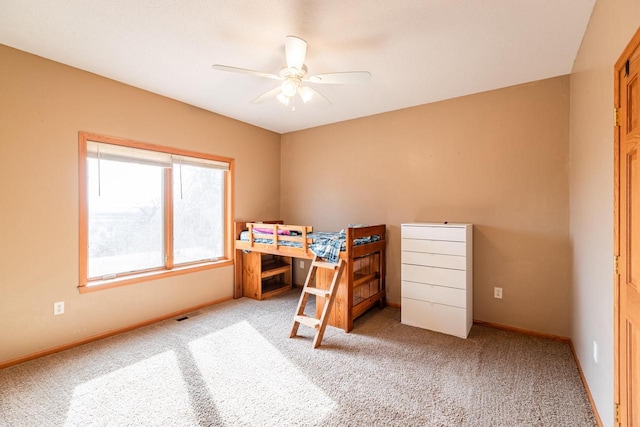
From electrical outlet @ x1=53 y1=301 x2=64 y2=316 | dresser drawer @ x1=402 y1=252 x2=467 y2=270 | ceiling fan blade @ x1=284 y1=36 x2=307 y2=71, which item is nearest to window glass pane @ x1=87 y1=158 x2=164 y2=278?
electrical outlet @ x1=53 y1=301 x2=64 y2=316

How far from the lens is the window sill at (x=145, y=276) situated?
2668mm

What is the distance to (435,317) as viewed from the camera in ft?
9.46

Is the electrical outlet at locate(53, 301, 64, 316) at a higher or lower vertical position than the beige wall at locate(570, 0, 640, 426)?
lower

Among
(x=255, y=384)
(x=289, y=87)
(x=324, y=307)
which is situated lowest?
(x=255, y=384)

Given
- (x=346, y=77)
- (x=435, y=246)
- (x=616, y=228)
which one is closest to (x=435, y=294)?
(x=435, y=246)

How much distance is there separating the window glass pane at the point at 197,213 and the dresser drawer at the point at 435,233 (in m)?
2.49

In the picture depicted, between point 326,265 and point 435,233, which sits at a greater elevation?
point 435,233

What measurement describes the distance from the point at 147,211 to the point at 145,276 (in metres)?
0.71

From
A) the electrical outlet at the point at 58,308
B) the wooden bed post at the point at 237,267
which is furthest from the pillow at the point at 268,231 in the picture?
the electrical outlet at the point at 58,308

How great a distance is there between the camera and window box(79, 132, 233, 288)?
272 centimetres

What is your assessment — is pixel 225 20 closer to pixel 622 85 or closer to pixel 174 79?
pixel 174 79

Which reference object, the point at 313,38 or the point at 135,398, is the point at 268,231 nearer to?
the point at 135,398

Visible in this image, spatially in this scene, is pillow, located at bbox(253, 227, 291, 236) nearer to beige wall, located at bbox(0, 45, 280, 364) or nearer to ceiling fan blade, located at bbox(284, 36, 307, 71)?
beige wall, located at bbox(0, 45, 280, 364)

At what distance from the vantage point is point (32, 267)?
7.63 feet
